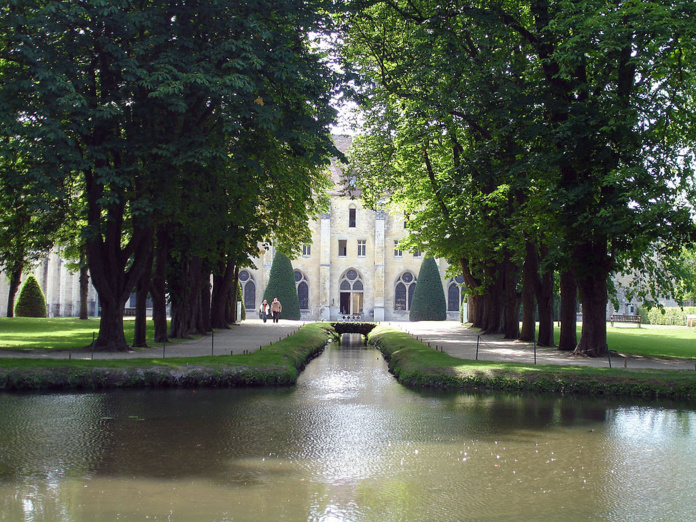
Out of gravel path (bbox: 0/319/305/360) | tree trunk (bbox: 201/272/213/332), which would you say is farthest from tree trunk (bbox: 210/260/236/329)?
gravel path (bbox: 0/319/305/360)

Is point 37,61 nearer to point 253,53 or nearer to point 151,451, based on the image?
point 253,53

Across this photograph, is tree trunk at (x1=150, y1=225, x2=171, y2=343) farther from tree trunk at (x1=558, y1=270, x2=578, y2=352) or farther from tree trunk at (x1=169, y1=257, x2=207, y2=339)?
tree trunk at (x1=558, y1=270, x2=578, y2=352)

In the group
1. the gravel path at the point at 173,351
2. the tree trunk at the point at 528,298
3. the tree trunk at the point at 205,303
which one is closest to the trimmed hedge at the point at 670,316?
the tree trunk at the point at 528,298

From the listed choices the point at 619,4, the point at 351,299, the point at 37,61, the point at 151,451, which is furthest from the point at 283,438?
the point at 351,299

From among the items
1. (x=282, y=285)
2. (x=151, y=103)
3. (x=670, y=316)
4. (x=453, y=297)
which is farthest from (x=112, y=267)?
(x=670, y=316)

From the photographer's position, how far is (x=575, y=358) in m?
18.5

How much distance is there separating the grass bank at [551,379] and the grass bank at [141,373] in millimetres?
3294

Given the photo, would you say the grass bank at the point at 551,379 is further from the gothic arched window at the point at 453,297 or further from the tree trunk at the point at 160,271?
the gothic arched window at the point at 453,297

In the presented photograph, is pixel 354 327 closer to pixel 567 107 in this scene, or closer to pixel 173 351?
pixel 173 351

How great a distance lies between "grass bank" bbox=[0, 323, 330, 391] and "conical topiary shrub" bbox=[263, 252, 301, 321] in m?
35.5

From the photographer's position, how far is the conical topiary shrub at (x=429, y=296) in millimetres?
53344

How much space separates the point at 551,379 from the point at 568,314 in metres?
7.74

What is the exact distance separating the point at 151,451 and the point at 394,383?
323 inches

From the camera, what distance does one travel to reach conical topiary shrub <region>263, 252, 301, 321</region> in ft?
170
